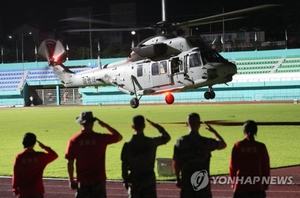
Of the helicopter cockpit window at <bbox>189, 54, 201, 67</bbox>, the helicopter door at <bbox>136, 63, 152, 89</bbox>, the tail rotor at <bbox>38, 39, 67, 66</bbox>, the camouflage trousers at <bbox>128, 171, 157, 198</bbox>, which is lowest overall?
the camouflage trousers at <bbox>128, 171, 157, 198</bbox>

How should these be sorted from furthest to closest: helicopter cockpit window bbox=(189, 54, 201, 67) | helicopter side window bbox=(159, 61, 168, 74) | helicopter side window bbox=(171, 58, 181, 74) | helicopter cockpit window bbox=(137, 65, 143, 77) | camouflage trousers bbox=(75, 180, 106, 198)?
1. helicopter cockpit window bbox=(137, 65, 143, 77)
2. helicopter side window bbox=(159, 61, 168, 74)
3. helicopter side window bbox=(171, 58, 181, 74)
4. helicopter cockpit window bbox=(189, 54, 201, 67)
5. camouflage trousers bbox=(75, 180, 106, 198)

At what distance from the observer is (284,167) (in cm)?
1076

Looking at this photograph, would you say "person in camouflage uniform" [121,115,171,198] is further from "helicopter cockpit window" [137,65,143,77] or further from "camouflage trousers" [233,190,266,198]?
"helicopter cockpit window" [137,65,143,77]

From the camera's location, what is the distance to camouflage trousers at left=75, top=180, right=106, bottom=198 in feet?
21.5

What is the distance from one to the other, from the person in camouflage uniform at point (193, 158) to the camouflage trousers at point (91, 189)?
1096 mm

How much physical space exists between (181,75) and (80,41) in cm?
6533

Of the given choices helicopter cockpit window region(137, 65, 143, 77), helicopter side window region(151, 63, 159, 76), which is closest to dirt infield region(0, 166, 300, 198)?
helicopter side window region(151, 63, 159, 76)

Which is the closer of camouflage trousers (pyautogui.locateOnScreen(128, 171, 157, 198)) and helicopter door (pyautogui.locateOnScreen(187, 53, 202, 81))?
camouflage trousers (pyautogui.locateOnScreen(128, 171, 157, 198))

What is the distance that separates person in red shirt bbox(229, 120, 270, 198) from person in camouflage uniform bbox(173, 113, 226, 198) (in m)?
0.31

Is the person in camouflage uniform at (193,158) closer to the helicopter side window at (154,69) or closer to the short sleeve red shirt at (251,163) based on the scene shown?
the short sleeve red shirt at (251,163)

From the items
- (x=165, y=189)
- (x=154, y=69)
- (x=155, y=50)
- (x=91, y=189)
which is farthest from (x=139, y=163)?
(x=154, y=69)

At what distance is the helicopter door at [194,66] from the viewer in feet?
68.2

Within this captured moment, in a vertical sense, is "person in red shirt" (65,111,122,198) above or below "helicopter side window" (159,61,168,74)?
below

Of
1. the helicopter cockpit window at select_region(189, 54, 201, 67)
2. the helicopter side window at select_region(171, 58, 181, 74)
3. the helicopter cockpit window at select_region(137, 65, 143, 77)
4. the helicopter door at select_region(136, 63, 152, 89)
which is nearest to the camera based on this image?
the helicopter cockpit window at select_region(189, 54, 201, 67)
